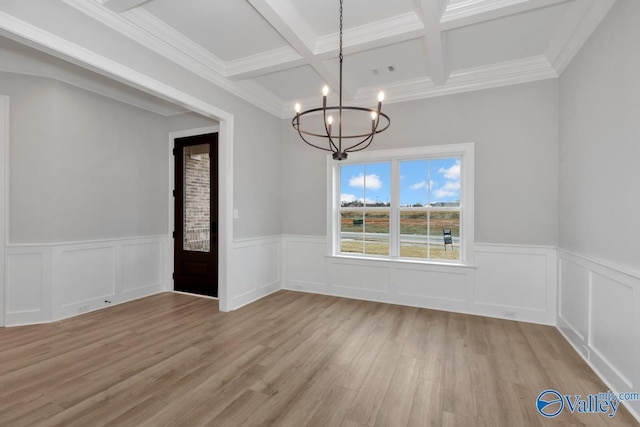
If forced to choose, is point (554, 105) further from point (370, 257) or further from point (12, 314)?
point (12, 314)

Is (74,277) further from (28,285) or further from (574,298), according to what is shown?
(574,298)

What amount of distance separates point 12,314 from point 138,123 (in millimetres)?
2858

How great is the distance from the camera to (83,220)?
151 inches

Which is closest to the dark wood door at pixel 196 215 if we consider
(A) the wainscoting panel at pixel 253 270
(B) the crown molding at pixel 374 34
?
(A) the wainscoting panel at pixel 253 270

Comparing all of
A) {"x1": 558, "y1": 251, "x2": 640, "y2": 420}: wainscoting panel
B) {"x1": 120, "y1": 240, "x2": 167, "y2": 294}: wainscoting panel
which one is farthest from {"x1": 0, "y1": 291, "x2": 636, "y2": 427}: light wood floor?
{"x1": 120, "y1": 240, "x2": 167, "y2": 294}: wainscoting panel

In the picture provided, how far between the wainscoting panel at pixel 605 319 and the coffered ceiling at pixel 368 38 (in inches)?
82.7

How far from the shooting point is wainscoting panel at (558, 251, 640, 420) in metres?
2.00

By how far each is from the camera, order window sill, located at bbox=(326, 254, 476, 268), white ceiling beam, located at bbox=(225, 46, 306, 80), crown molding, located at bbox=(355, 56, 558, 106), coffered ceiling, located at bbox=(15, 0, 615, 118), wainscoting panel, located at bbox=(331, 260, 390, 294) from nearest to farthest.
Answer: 1. coffered ceiling, located at bbox=(15, 0, 615, 118)
2. white ceiling beam, located at bbox=(225, 46, 306, 80)
3. crown molding, located at bbox=(355, 56, 558, 106)
4. window sill, located at bbox=(326, 254, 476, 268)
5. wainscoting panel, located at bbox=(331, 260, 390, 294)

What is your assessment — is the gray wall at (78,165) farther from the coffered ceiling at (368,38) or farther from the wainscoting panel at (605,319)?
the wainscoting panel at (605,319)

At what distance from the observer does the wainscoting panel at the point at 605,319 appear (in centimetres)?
200

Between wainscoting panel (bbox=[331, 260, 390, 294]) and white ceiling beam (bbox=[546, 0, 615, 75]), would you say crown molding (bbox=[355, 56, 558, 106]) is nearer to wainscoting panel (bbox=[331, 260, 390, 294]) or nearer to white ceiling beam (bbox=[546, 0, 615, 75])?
white ceiling beam (bbox=[546, 0, 615, 75])

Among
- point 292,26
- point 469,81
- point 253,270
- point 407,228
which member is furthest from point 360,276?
point 292,26

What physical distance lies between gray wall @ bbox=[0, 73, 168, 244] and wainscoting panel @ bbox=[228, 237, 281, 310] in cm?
171

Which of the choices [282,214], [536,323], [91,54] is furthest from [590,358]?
[91,54]
